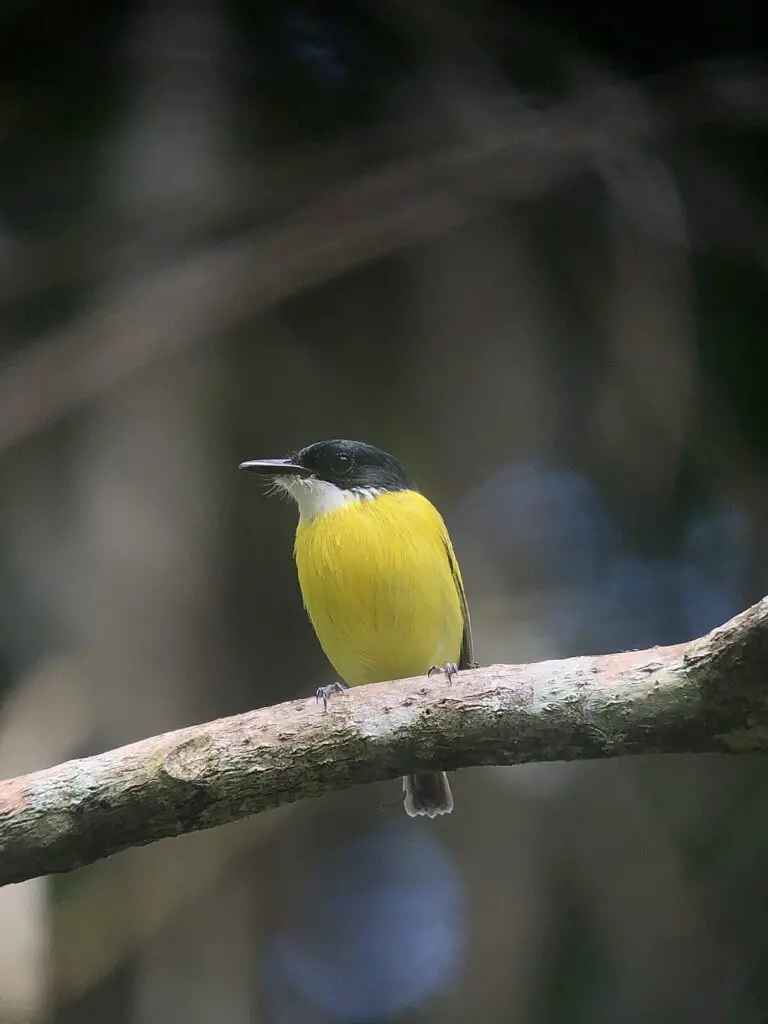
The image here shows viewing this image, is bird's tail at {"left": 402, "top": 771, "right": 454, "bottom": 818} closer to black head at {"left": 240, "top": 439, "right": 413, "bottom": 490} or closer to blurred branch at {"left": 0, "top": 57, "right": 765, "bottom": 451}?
black head at {"left": 240, "top": 439, "right": 413, "bottom": 490}

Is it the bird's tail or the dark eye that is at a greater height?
the dark eye

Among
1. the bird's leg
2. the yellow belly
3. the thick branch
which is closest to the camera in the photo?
the thick branch

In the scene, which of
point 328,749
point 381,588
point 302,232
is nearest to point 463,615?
point 381,588

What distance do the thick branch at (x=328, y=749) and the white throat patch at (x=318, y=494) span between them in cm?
66

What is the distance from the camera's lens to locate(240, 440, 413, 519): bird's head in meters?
2.04

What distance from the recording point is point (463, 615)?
6.57 feet

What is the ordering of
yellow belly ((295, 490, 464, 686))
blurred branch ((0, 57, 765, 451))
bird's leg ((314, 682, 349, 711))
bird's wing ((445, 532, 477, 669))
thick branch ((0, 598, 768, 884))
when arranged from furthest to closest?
1. blurred branch ((0, 57, 765, 451))
2. bird's wing ((445, 532, 477, 669))
3. yellow belly ((295, 490, 464, 686))
4. bird's leg ((314, 682, 349, 711))
5. thick branch ((0, 598, 768, 884))

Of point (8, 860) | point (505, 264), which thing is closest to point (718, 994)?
point (8, 860)

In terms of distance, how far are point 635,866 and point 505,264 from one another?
1418 millimetres

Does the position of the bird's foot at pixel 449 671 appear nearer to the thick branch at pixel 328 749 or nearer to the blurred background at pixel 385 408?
the thick branch at pixel 328 749

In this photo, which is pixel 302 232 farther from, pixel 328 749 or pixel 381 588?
pixel 328 749

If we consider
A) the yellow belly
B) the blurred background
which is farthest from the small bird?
the blurred background

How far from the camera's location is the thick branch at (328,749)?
133 cm

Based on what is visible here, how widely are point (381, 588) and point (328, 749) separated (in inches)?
21.2
